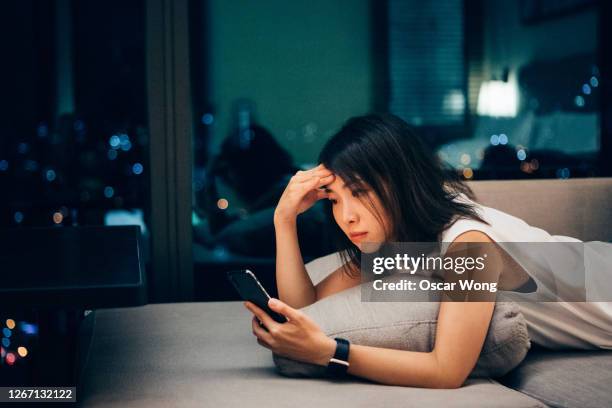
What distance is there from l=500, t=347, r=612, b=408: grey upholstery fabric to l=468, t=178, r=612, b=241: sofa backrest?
2.06ft

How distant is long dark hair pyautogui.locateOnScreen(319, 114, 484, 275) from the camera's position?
1.65 metres

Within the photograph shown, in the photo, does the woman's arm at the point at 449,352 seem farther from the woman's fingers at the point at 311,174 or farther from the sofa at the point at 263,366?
the woman's fingers at the point at 311,174

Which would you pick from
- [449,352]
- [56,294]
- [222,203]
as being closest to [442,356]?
[449,352]

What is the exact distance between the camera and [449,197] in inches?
67.6

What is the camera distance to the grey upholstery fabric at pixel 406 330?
61.2 inches

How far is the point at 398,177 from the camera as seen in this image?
1.66m

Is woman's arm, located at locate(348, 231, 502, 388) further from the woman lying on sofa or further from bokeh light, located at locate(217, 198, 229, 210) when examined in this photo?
bokeh light, located at locate(217, 198, 229, 210)

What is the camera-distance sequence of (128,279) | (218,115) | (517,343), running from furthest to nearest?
(218,115), (517,343), (128,279)

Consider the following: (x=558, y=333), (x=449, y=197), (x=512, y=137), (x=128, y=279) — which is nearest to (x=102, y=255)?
(x=128, y=279)

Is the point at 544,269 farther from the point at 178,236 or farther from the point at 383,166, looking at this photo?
the point at 178,236

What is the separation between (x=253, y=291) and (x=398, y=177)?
41 cm

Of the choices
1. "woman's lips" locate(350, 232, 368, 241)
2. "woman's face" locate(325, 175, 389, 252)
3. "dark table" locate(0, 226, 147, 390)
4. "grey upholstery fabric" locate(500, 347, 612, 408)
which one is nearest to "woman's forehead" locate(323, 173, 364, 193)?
"woman's face" locate(325, 175, 389, 252)

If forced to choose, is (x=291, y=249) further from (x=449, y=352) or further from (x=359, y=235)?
(x=449, y=352)

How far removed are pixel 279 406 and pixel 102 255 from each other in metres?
0.59
